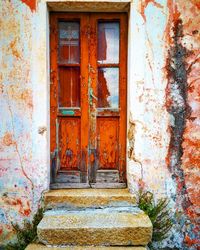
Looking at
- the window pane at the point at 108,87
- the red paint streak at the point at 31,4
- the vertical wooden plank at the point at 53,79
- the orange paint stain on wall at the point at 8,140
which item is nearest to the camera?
the red paint streak at the point at 31,4

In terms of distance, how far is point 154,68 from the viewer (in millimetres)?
3848

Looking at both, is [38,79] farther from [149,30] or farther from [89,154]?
[149,30]

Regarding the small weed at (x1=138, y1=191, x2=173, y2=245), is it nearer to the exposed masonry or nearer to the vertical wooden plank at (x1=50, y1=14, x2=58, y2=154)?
the exposed masonry

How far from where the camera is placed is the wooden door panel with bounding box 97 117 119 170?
411cm

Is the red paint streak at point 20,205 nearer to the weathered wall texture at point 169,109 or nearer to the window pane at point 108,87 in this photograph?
the weathered wall texture at point 169,109

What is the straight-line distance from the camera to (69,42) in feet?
13.3

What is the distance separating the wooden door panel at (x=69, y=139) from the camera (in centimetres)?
410

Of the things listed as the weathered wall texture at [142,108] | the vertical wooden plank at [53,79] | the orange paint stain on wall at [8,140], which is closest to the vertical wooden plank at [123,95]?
the weathered wall texture at [142,108]

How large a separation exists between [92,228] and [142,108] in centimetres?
146

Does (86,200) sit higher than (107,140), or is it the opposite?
(107,140)

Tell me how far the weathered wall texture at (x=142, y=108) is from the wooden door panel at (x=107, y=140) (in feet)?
0.83

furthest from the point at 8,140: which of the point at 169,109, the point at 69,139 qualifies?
the point at 169,109

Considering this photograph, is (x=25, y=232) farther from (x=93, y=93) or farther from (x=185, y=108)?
(x=185, y=108)

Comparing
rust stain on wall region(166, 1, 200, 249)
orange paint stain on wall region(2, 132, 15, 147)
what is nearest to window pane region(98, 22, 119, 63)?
rust stain on wall region(166, 1, 200, 249)
